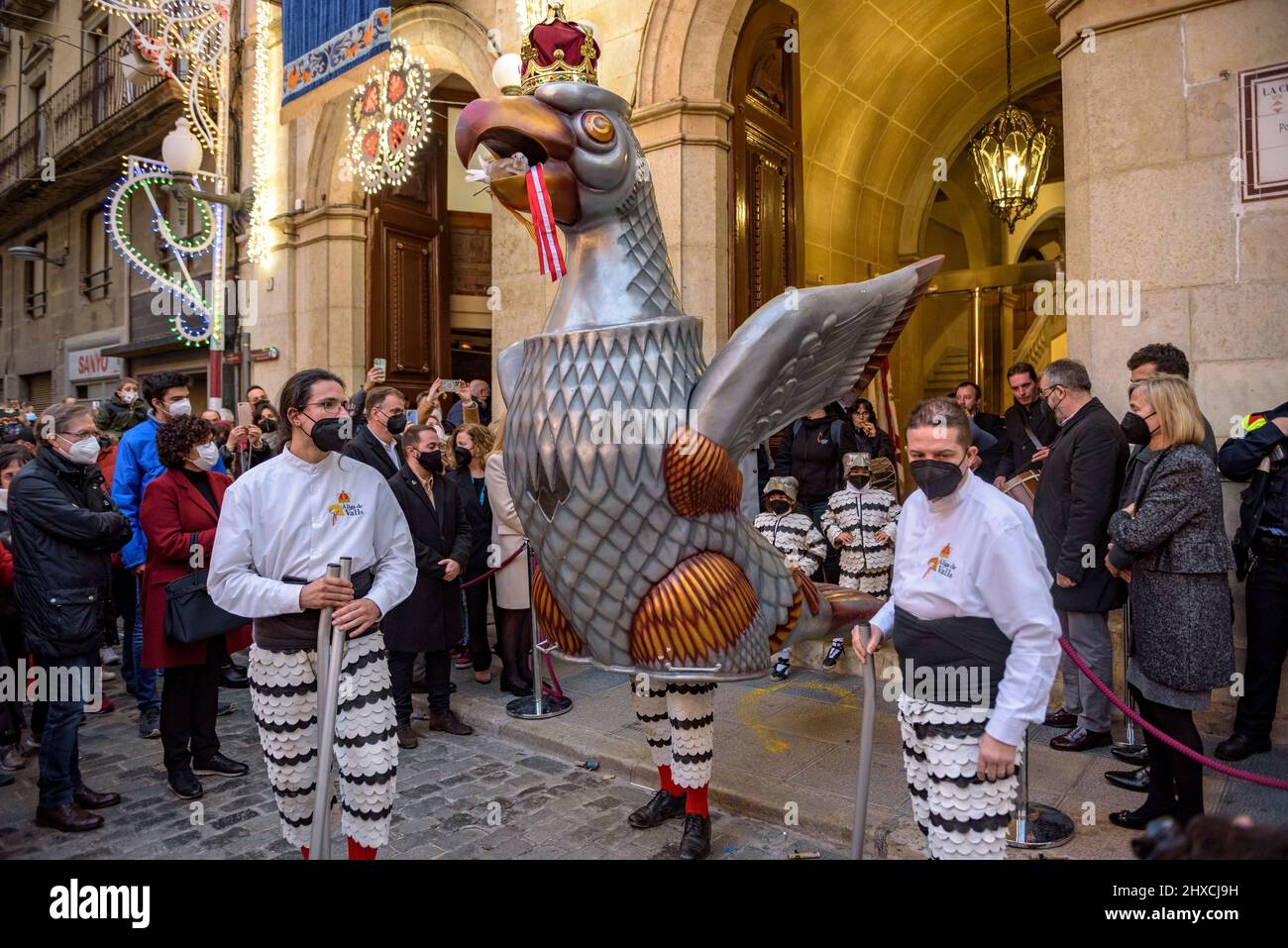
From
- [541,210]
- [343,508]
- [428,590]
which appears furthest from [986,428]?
[343,508]

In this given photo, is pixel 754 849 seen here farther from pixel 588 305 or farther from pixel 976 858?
pixel 588 305

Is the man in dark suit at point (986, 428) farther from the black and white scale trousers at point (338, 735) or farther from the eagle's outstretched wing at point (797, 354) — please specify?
the black and white scale trousers at point (338, 735)

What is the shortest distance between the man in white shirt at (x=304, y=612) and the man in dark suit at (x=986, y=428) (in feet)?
15.6

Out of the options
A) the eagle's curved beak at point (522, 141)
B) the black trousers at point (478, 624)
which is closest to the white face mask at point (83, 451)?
the black trousers at point (478, 624)

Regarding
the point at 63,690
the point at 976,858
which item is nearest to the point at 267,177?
the point at 63,690

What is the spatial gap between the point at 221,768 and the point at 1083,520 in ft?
14.8

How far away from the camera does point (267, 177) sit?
10.2 metres

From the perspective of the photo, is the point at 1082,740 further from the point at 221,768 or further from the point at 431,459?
the point at 221,768

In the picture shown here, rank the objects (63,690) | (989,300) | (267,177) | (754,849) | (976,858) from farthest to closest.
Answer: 1. (989,300)
2. (267,177)
3. (63,690)
4. (754,849)
5. (976,858)

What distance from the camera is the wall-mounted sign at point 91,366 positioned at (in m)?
16.0

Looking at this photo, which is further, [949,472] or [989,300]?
[989,300]

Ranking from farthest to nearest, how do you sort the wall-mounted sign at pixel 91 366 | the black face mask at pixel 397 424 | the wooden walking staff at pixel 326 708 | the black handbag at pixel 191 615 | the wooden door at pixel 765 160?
the wall-mounted sign at pixel 91 366
the wooden door at pixel 765 160
the black face mask at pixel 397 424
the black handbag at pixel 191 615
the wooden walking staff at pixel 326 708

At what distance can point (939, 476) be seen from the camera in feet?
7.42

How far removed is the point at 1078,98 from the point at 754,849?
4317mm
